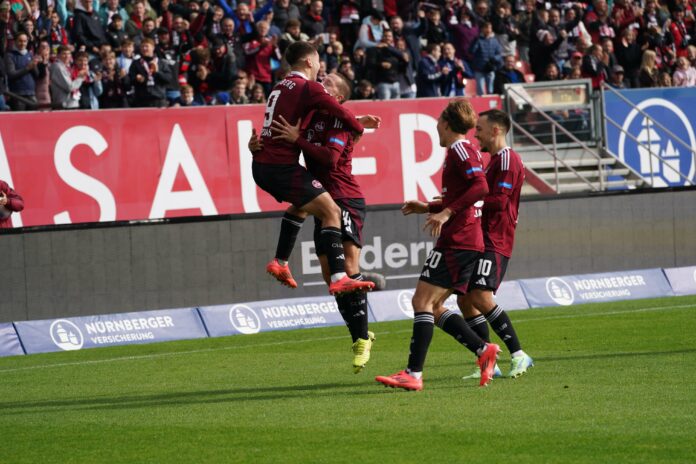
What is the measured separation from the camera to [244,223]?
61.0 ft

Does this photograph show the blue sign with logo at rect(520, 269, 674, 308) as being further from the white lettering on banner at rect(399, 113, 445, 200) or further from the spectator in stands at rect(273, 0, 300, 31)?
the spectator in stands at rect(273, 0, 300, 31)

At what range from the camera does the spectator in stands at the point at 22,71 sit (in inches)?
795

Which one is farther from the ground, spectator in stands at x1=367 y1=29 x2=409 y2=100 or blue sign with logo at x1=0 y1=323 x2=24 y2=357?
spectator in stands at x1=367 y1=29 x2=409 y2=100

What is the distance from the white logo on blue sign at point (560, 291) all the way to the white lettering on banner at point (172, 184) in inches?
220

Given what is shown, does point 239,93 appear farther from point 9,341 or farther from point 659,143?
point 659,143

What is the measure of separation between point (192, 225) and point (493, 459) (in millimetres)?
11410

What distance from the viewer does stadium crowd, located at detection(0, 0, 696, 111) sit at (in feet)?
68.4

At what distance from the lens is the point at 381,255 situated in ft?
64.5

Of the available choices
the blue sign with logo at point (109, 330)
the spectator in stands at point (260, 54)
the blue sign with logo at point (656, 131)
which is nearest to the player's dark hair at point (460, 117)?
the blue sign with logo at point (109, 330)

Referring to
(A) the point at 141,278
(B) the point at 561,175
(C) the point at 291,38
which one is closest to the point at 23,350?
(A) the point at 141,278

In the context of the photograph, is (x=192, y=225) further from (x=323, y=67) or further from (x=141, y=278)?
(x=323, y=67)

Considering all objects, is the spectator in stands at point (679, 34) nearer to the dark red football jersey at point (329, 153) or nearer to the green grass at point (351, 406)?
the green grass at point (351, 406)

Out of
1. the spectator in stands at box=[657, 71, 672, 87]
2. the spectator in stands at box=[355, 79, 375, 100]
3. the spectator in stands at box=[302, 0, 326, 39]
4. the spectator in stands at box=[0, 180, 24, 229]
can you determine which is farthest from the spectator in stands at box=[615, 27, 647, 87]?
the spectator in stands at box=[0, 180, 24, 229]

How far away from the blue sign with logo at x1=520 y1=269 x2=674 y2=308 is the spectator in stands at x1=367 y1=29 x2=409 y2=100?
532cm
